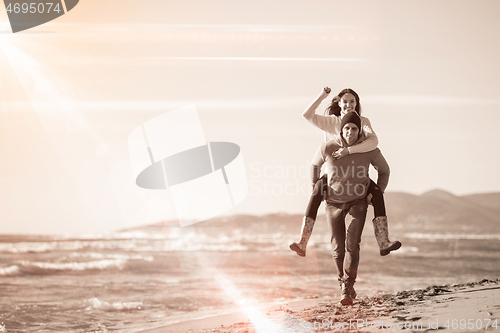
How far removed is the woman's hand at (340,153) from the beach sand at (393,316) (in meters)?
2.28

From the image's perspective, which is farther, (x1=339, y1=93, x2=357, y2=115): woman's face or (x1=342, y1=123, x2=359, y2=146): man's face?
(x1=339, y1=93, x2=357, y2=115): woman's face

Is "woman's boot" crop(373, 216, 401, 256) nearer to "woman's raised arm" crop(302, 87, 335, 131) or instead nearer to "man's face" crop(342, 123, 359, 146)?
"man's face" crop(342, 123, 359, 146)

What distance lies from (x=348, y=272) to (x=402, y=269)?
20904 millimetres

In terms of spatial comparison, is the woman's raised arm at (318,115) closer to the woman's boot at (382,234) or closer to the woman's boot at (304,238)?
the woman's boot at (304,238)

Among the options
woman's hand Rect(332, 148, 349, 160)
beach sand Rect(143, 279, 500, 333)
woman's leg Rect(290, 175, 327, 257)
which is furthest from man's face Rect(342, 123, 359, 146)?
beach sand Rect(143, 279, 500, 333)

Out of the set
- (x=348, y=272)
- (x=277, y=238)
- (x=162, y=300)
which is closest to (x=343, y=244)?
(x=348, y=272)

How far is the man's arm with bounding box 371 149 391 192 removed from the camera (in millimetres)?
5523

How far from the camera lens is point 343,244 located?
5.66 metres

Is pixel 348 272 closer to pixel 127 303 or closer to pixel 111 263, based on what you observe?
pixel 127 303

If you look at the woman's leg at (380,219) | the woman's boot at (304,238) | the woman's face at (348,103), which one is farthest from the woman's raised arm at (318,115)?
the woman's boot at (304,238)

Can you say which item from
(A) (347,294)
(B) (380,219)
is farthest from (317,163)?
(A) (347,294)

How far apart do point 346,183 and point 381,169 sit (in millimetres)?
545

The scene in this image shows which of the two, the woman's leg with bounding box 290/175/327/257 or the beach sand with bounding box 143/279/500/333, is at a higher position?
the woman's leg with bounding box 290/175/327/257

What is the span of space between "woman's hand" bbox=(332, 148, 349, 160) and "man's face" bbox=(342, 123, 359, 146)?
143 millimetres
